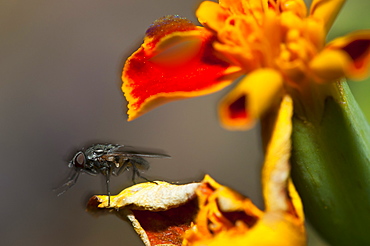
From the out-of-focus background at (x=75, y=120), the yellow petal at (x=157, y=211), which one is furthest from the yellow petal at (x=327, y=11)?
the out-of-focus background at (x=75, y=120)

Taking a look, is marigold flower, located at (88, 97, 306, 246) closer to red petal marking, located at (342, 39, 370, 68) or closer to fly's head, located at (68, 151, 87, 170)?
red petal marking, located at (342, 39, 370, 68)

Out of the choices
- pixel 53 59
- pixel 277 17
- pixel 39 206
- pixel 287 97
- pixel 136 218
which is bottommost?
pixel 39 206

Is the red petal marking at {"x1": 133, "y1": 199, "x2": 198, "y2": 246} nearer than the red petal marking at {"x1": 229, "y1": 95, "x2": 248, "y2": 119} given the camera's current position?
No

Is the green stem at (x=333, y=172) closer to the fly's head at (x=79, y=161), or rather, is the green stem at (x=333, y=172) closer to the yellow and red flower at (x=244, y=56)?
the yellow and red flower at (x=244, y=56)

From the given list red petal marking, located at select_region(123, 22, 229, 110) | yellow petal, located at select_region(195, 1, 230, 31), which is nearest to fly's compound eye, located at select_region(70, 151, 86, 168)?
red petal marking, located at select_region(123, 22, 229, 110)

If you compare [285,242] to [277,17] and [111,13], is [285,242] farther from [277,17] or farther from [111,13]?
[111,13]

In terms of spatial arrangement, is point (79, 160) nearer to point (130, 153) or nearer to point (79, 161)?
point (79, 161)

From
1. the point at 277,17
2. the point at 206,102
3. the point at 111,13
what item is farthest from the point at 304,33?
the point at 111,13
